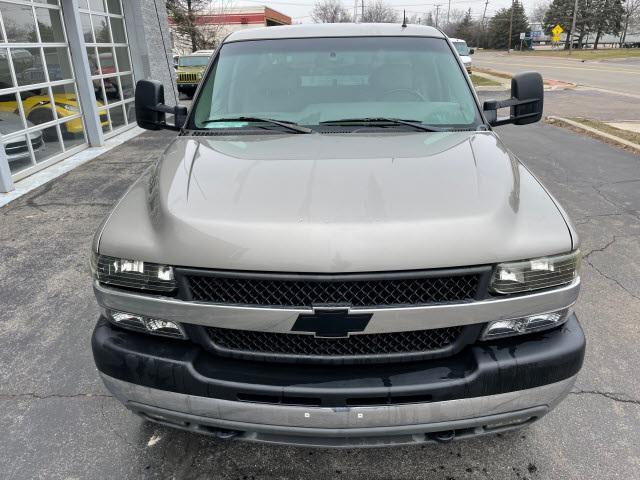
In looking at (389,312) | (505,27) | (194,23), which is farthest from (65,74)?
(505,27)

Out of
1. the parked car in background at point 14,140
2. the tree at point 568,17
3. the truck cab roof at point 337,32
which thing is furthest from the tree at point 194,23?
the tree at point 568,17

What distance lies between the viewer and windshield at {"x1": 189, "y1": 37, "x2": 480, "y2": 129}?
10.1ft

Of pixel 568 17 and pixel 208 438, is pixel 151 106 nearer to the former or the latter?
pixel 208 438

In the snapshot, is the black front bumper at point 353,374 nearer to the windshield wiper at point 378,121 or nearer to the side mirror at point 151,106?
the windshield wiper at point 378,121

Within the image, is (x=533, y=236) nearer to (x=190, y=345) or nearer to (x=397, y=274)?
(x=397, y=274)

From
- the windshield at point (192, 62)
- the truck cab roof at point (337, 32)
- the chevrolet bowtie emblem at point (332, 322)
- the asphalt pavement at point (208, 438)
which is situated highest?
the truck cab roof at point (337, 32)

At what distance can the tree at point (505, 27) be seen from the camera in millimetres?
80562

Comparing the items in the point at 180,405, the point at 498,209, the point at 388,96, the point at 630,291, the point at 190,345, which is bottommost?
the point at 630,291

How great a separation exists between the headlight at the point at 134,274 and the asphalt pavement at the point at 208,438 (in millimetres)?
992

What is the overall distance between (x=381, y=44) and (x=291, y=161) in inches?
57.6

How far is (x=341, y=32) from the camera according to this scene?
348cm

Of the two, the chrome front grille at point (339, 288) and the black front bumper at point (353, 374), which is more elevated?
the chrome front grille at point (339, 288)

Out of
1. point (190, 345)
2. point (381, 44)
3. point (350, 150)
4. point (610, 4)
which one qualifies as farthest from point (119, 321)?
point (610, 4)

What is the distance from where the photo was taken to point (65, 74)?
9562mm
